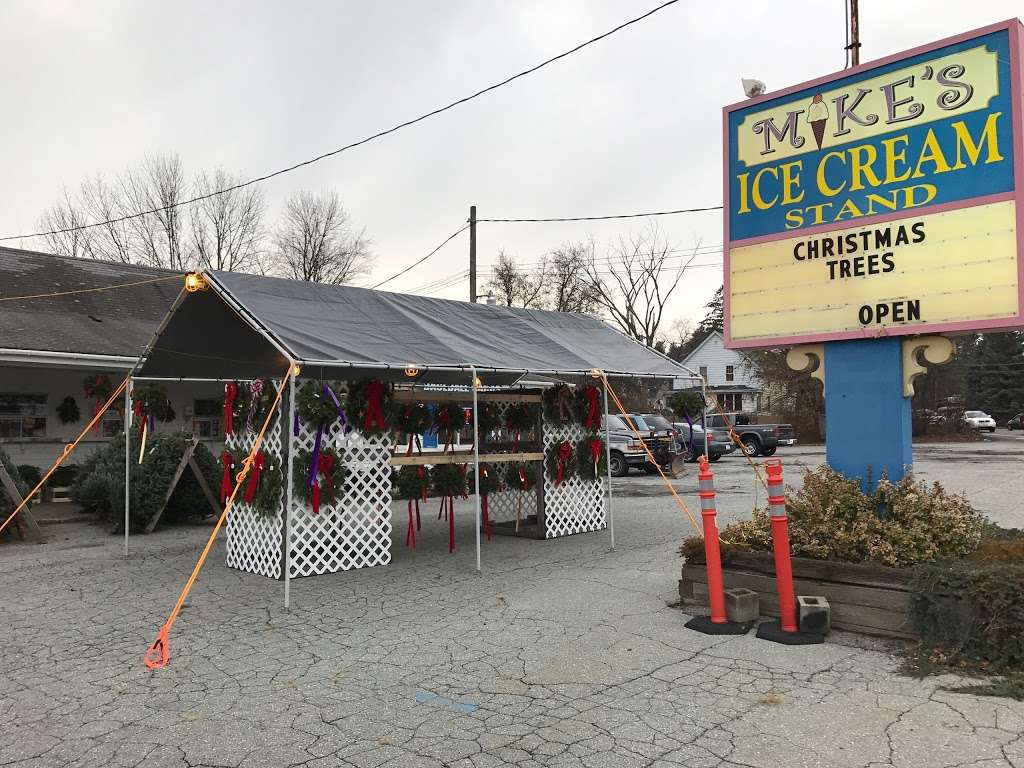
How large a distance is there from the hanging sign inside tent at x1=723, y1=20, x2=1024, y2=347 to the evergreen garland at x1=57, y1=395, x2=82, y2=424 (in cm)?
1333

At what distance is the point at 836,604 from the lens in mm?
5301

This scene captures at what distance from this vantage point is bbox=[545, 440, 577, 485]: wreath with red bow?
10133 mm

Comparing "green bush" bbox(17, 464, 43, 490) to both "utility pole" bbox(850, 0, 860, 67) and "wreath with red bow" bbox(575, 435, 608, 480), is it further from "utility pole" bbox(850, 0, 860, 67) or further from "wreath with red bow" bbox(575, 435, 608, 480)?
"utility pole" bbox(850, 0, 860, 67)

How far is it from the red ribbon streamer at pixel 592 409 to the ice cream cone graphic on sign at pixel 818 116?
16.2 ft

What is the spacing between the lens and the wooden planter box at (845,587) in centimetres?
503

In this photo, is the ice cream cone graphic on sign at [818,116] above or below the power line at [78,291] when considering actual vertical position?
below

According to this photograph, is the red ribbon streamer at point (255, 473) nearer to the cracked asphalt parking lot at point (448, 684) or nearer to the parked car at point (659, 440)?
the cracked asphalt parking lot at point (448, 684)

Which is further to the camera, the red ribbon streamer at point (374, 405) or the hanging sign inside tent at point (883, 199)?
the red ribbon streamer at point (374, 405)

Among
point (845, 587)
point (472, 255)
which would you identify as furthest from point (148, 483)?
point (472, 255)

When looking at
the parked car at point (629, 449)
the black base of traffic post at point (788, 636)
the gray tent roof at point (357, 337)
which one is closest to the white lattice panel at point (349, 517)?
the gray tent roof at point (357, 337)

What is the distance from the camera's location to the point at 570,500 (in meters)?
10.4

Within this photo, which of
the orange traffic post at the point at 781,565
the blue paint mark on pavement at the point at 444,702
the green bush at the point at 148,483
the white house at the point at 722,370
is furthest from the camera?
the white house at the point at 722,370

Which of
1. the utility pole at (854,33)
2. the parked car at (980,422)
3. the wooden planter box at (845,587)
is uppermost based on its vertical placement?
the utility pole at (854,33)

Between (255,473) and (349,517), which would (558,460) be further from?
(255,473)
